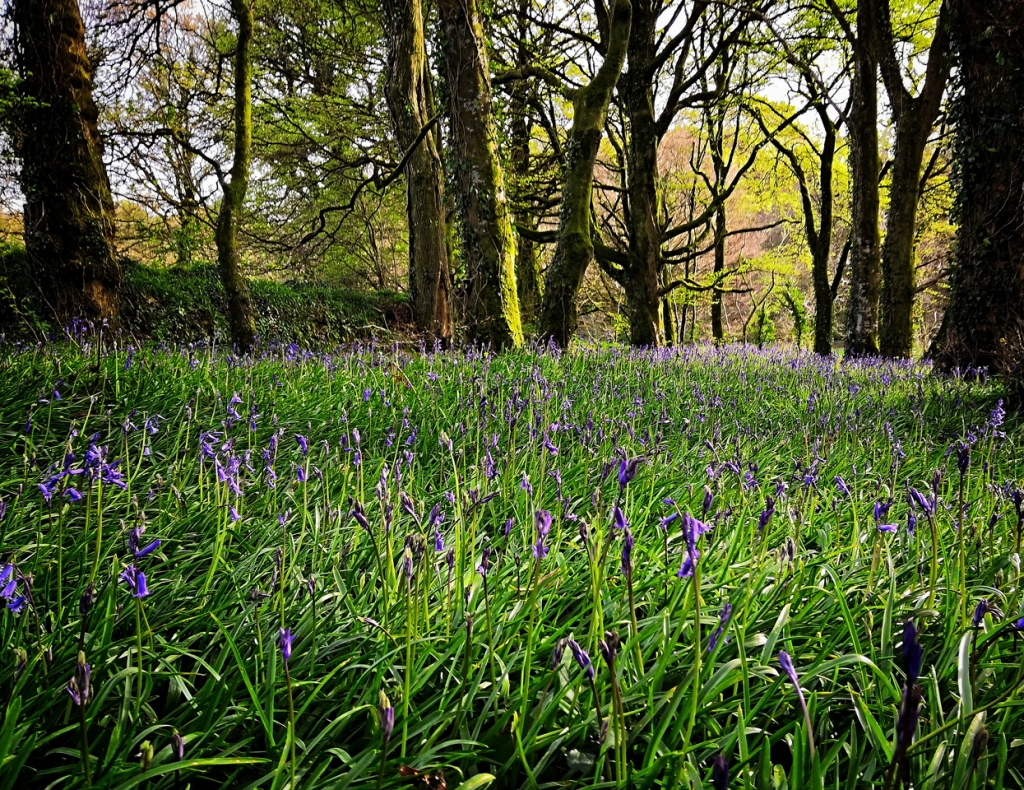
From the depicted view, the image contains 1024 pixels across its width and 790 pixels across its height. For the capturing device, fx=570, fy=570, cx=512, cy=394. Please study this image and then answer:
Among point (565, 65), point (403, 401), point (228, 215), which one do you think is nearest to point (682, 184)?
point (565, 65)

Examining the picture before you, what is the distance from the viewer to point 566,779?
46.1 inches

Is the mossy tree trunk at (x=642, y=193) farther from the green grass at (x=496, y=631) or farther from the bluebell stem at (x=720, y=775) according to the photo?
the bluebell stem at (x=720, y=775)

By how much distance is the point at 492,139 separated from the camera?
25.2 ft

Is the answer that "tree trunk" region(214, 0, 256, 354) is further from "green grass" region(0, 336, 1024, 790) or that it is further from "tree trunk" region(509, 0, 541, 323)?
"green grass" region(0, 336, 1024, 790)

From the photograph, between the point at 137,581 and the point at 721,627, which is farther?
the point at 721,627

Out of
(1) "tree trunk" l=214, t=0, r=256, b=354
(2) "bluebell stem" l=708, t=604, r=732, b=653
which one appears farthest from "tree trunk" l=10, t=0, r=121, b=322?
(2) "bluebell stem" l=708, t=604, r=732, b=653

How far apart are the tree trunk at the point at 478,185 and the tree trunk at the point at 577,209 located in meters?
1.09

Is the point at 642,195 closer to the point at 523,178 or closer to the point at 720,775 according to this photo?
the point at 523,178

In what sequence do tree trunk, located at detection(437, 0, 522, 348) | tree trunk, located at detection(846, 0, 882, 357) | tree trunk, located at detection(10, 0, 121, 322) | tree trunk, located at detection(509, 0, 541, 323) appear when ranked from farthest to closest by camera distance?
1. tree trunk, located at detection(509, 0, 541, 323)
2. tree trunk, located at detection(846, 0, 882, 357)
3. tree trunk, located at detection(437, 0, 522, 348)
4. tree trunk, located at detection(10, 0, 121, 322)

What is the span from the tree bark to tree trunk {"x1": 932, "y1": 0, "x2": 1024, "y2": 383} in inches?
149

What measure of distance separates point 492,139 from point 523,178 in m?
6.65

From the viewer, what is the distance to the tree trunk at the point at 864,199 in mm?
10436

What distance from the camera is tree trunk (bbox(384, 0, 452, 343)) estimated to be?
27.1 ft

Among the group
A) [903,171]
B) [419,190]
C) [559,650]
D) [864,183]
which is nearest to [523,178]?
[419,190]
